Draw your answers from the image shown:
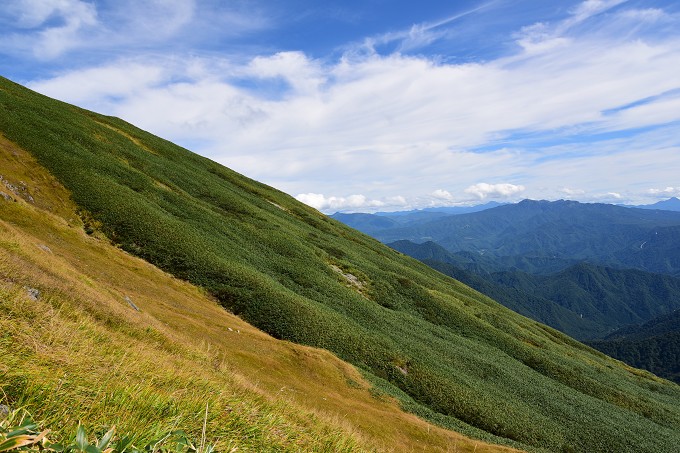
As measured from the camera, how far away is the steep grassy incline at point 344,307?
51250 millimetres

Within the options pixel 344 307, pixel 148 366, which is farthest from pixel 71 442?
pixel 344 307

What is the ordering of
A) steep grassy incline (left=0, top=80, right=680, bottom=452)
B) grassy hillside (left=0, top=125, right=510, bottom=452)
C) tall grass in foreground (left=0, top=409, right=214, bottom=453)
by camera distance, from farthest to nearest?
steep grassy incline (left=0, top=80, right=680, bottom=452)
grassy hillside (left=0, top=125, right=510, bottom=452)
tall grass in foreground (left=0, top=409, right=214, bottom=453)

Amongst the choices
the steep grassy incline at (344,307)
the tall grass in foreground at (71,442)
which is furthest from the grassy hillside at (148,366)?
the steep grassy incline at (344,307)

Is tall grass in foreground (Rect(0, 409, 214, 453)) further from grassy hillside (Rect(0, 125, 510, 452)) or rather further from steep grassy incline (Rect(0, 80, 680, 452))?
steep grassy incline (Rect(0, 80, 680, 452))

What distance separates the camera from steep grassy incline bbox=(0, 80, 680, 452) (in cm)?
5125

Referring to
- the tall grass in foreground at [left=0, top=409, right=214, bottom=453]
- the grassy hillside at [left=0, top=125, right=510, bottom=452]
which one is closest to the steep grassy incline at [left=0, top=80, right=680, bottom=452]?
the grassy hillside at [left=0, top=125, right=510, bottom=452]

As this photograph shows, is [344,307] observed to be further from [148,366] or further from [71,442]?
[71,442]

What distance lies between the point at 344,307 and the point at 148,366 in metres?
60.3

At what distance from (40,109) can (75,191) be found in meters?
46.5

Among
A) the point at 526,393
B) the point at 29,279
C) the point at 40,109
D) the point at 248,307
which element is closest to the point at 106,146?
the point at 40,109

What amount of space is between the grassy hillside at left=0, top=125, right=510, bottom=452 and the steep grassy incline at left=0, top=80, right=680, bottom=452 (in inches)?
255

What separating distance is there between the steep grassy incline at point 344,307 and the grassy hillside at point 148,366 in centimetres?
647

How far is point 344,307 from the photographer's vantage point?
68500mm

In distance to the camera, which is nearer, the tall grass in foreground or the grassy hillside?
the tall grass in foreground
